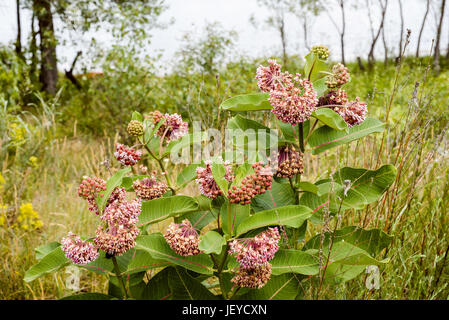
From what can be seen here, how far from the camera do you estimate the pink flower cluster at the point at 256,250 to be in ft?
3.09

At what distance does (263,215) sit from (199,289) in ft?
1.02

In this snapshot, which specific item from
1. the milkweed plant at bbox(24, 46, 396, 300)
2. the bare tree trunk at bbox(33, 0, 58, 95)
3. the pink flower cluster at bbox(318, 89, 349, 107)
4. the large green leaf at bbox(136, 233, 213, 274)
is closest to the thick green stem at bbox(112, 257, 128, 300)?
the milkweed plant at bbox(24, 46, 396, 300)

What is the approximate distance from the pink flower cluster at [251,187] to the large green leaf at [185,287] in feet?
1.01

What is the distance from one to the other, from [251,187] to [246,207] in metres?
0.17

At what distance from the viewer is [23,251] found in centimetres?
263

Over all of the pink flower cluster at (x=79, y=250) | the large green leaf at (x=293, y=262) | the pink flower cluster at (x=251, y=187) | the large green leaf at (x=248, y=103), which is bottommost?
the large green leaf at (x=293, y=262)

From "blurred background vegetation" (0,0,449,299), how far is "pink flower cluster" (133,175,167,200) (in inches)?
22.4

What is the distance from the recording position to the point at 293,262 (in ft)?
3.59

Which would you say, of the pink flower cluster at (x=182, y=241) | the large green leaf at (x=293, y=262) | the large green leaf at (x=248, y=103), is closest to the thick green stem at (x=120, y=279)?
the pink flower cluster at (x=182, y=241)

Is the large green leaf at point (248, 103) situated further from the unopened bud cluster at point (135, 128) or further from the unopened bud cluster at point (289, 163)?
the unopened bud cluster at point (135, 128)

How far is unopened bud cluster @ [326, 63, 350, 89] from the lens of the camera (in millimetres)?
1116

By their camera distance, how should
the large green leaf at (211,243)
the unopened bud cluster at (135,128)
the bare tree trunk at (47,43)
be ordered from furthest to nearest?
1. the bare tree trunk at (47,43)
2. the unopened bud cluster at (135,128)
3. the large green leaf at (211,243)
